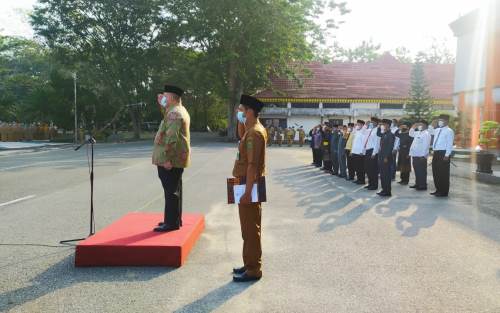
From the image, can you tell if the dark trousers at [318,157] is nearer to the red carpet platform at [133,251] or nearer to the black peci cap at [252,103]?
the red carpet platform at [133,251]

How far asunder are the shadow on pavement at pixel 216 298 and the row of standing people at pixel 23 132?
3779 cm

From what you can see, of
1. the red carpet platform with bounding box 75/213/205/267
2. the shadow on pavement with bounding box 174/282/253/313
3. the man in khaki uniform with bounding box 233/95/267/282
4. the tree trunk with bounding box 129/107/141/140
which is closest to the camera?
the shadow on pavement with bounding box 174/282/253/313

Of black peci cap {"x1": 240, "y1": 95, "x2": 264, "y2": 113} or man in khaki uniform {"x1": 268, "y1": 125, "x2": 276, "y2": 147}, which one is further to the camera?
man in khaki uniform {"x1": 268, "y1": 125, "x2": 276, "y2": 147}

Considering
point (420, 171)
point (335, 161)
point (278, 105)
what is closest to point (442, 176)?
point (420, 171)

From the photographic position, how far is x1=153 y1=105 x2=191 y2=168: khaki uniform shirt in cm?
570

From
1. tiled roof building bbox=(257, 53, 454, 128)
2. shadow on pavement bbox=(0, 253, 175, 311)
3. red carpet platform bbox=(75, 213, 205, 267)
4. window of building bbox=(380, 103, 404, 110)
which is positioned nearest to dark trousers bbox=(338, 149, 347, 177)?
red carpet platform bbox=(75, 213, 205, 267)

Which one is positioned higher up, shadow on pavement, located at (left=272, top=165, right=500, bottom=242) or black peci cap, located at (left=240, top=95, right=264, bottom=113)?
black peci cap, located at (left=240, top=95, right=264, bottom=113)

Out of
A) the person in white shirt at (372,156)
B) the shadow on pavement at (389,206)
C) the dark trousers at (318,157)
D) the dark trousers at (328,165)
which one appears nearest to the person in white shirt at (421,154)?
the shadow on pavement at (389,206)

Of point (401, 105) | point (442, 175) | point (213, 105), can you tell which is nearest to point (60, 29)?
point (213, 105)

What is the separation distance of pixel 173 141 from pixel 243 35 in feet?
109

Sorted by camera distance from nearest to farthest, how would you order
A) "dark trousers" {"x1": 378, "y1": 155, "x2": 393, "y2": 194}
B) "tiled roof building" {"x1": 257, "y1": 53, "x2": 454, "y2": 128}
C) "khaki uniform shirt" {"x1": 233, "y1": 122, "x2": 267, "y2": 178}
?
1. "khaki uniform shirt" {"x1": 233, "y1": 122, "x2": 267, "y2": 178}
2. "dark trousers" {"x1": 378, "y1": 155, "x2": 393, "y2": 194}
3. "tiled roof building" {"x1": 257, "y1": 53, "x2": 454, "y2": 128}

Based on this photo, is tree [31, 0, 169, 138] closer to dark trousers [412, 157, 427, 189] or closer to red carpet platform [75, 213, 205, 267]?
dark trousers [412, 157, 427, 189]

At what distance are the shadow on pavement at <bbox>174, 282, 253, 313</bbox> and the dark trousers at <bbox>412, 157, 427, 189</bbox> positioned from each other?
28.3 ft

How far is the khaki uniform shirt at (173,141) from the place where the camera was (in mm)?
5703
